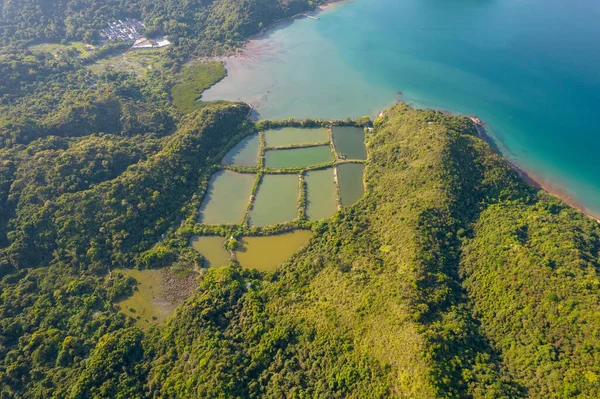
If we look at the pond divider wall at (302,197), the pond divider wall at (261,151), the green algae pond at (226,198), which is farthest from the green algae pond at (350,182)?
the green algae pond at (226,198)

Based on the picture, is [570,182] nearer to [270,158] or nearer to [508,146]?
[508,146]

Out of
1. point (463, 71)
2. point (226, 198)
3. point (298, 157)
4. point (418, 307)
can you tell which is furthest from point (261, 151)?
point (463, 71)

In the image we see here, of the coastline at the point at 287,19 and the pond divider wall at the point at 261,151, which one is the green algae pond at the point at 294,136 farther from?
the coastline at the point at 287,19

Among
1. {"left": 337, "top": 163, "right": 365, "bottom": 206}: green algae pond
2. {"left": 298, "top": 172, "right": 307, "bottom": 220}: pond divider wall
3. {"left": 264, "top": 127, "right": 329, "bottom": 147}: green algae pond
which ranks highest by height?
{"left": 264, "top": 127, "right": 329, "bottom": 147}: green algae pond

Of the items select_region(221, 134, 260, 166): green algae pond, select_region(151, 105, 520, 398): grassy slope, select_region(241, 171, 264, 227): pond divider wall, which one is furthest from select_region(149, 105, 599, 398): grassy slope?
select_region(221, 134, 260, 166): green algae pond

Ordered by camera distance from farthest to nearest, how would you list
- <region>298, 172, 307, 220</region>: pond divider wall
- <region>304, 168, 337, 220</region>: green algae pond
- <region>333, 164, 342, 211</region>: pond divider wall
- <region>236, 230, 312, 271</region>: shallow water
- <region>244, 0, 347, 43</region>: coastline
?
<region>244, 0, 347, 43</region>: coastline, <region>333, 164, 342, 211</region>: pond divider wall, <region>304, 168, 337, 220</region>: green algae pond, <region>298, 172, 307, 220</region>: pond divider wall, <region>236, 230, 312, 271</region>: shallow water

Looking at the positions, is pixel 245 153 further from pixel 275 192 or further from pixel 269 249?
pixel 269 249

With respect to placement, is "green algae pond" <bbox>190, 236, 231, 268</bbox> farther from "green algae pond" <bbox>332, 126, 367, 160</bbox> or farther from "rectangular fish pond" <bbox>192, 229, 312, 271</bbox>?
"green algae pond" <bbox>332, 126, 367, 160</bbox>
